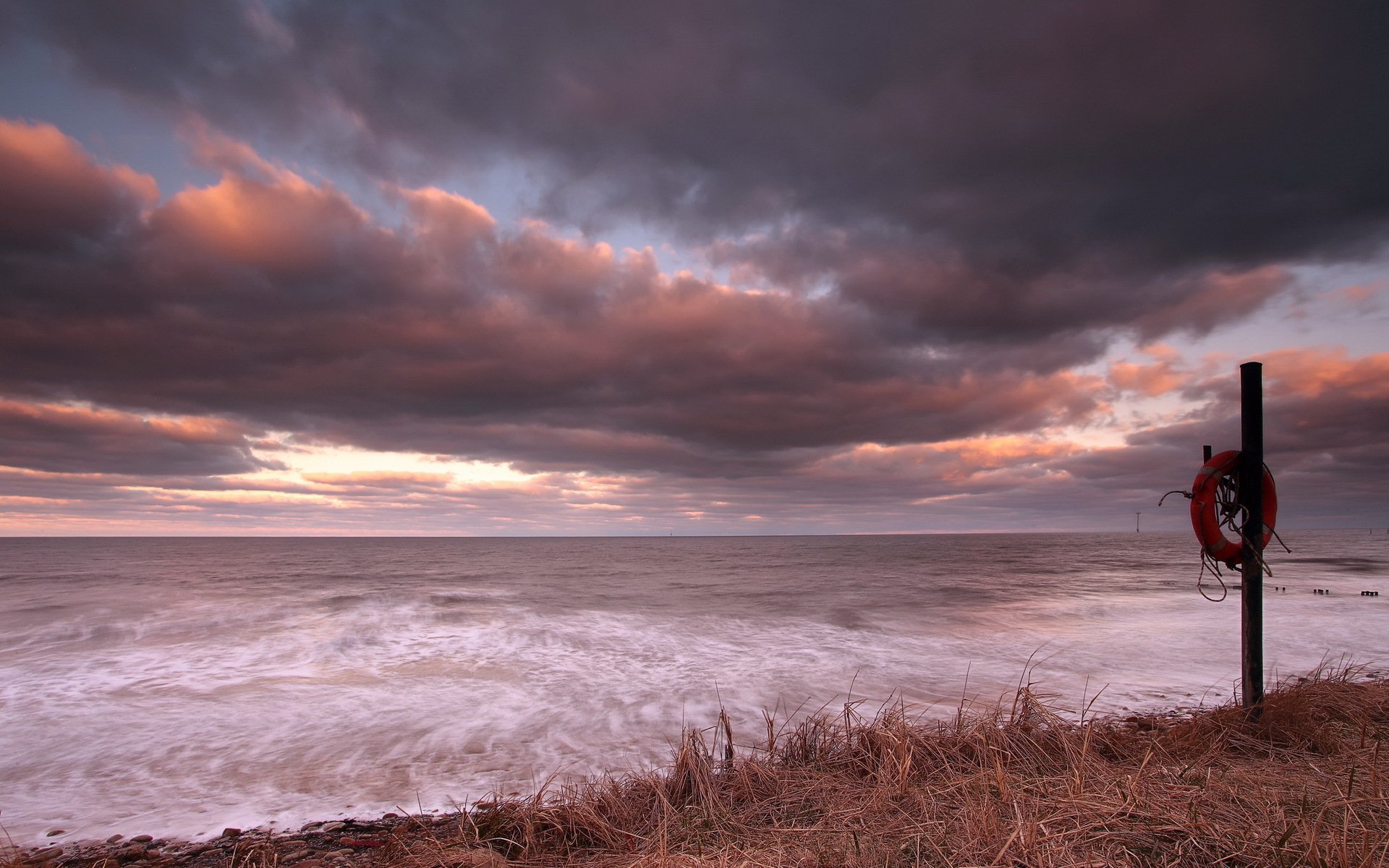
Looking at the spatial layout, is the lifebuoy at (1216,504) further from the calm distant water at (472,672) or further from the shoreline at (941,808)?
the calm distant water at (472,672)

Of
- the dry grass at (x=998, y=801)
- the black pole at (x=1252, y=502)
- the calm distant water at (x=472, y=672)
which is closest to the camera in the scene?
the dry grass at (x=998, y=801)

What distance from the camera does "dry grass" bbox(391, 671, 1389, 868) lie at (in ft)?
11.1

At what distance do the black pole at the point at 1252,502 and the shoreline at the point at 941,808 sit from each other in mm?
636

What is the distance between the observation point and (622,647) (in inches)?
663

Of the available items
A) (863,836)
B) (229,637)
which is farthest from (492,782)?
(229,637)

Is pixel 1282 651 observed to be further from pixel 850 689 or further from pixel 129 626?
pixel 129 626

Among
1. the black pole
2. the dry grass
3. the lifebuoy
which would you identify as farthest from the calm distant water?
the lifebuoy

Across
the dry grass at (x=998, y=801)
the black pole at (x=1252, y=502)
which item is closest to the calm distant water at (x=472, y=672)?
the dry grass at (x=998, y=801)

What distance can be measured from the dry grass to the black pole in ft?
2.07

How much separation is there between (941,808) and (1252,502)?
4.93 m

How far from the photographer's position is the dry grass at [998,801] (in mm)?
3377

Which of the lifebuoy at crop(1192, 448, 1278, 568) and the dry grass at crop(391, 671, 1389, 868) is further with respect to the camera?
the lifebuoy at crop(1192, 448, 1278, 568)

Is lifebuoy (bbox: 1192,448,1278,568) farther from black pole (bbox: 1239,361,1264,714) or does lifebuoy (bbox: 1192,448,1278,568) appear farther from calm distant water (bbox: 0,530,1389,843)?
calm distant water (bbox: 0,530,1389,843)

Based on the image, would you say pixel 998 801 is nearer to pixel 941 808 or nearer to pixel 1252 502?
pixel 941 808
